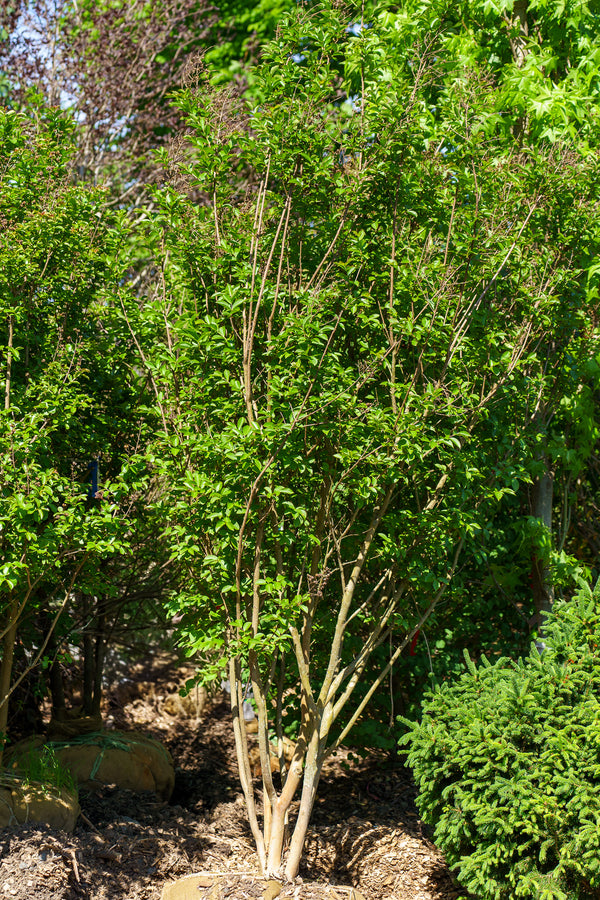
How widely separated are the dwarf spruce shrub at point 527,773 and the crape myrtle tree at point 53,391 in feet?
6.54

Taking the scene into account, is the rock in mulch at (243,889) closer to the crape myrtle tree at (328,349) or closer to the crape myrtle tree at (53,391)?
the crape myrtle tree at (328,349)

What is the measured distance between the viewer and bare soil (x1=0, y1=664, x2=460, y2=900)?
3789 mm

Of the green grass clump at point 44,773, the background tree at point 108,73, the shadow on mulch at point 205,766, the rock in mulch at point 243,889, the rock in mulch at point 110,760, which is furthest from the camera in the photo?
the background tree at point 108,73

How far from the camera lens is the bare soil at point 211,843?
379cm

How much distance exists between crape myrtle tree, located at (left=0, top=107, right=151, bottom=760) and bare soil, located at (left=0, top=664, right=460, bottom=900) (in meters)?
0.87

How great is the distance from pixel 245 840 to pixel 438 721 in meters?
1.51

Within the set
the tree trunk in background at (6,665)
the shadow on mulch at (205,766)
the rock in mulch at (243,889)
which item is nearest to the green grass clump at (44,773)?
the tree trunk in background at (6,665)

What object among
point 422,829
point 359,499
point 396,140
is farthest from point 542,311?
point 422,829

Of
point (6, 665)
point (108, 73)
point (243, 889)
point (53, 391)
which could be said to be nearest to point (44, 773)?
point (6, 665)

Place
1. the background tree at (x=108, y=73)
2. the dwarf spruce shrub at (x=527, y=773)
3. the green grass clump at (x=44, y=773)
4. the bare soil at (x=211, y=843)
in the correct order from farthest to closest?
1. the background tree at (x=108, y=73)
2. the green grass clump at (x=44, y=773)
3. the bare soil at (x=211, y=843)
4. the dwarf spruce shrub at (x=527, y=773)

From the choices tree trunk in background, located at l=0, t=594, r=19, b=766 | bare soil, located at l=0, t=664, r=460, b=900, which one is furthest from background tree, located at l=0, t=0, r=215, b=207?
bare soil, located at l=0, t=664, r=460, b=900

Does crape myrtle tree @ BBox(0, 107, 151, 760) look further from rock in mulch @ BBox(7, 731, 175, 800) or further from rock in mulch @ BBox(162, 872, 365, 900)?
rock in mulch @ BBox(162, 872, 365, 900)

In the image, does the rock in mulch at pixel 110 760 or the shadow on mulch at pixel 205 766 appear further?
the shadow on mulch at pixel 205 766

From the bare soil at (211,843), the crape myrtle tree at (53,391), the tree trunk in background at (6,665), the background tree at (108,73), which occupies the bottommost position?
the bare soil at (211,843)
